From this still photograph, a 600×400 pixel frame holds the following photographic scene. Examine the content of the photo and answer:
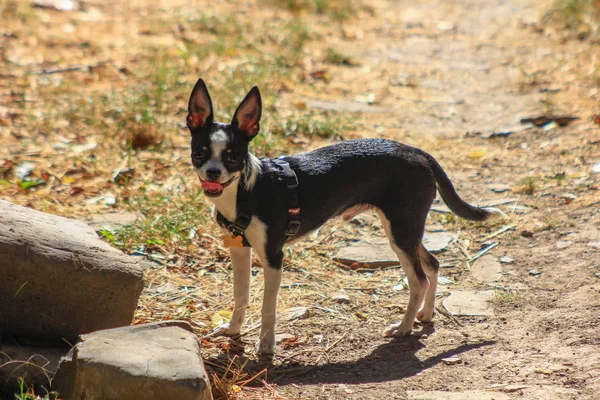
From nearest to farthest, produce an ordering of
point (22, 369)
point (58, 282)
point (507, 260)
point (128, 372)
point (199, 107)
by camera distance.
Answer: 1. point (128, 372)
2. point (22, 369)
3. point (58, 282)
4. point (199, 107)
5. point (507, 260)

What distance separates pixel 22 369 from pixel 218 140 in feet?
4.89

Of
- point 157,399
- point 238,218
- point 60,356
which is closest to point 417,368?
point 238,218

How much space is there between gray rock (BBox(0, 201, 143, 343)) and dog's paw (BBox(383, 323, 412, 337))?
5.05 ft

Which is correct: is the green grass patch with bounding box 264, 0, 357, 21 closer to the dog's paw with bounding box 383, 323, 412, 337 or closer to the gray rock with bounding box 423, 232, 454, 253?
the gray rock with bounding box 423, 232, 454, 253

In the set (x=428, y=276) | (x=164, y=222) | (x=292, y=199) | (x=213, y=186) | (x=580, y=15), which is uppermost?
(x=580, y=15)

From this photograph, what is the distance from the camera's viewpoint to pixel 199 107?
13.5ft

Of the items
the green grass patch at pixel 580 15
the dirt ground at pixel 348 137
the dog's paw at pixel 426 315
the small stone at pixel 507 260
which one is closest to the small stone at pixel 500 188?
the dirt ground at pixel 348 137

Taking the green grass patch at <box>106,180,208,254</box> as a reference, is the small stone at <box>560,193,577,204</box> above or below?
above

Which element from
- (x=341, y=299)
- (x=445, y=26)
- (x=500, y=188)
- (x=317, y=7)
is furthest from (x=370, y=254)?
(x=317, y=7)

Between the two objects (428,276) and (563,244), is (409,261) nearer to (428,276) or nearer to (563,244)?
(428,276)

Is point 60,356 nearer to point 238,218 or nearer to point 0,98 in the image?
point 238,218

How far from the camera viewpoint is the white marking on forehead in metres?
3.99

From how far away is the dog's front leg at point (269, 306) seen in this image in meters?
4.28

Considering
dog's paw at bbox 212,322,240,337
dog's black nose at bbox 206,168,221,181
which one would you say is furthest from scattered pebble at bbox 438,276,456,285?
dog's black nose at bbox 206,168,221,181
